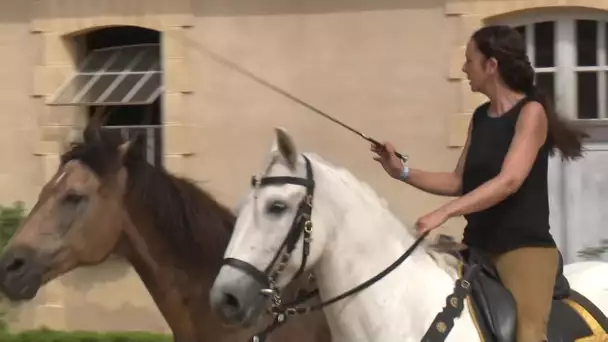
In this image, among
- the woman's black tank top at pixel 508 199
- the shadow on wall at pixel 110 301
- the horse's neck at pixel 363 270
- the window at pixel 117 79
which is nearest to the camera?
the horse's neck at pixel 363 270

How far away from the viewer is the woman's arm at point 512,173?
339cm

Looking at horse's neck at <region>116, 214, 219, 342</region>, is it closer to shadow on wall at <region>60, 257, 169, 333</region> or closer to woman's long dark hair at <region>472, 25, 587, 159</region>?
woman's long dark hair at <region>472, 25, 587, 159</region>

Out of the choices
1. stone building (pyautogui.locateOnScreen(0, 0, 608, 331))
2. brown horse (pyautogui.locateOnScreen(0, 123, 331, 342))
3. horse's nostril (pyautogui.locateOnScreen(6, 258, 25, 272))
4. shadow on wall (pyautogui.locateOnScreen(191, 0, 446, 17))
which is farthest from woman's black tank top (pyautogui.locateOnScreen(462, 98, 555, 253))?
shadow on wall (pyautogui.locateOnScreen(191, 0, 446, 17))

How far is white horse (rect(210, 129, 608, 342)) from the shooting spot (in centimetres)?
321

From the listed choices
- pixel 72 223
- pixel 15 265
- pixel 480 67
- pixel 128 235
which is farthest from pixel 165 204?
pixel 480 67

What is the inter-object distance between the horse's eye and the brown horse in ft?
4.28

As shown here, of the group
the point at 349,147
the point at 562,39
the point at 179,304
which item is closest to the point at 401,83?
the point at 349,147

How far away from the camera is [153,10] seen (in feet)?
26.7

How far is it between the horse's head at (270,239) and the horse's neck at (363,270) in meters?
0.09

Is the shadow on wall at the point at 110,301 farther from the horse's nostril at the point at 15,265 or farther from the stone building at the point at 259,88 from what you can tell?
the horse's nostril at the point at 15,265

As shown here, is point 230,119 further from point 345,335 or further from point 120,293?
point 345,335

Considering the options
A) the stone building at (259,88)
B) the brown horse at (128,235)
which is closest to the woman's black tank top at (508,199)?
the brown horse at (128,235)

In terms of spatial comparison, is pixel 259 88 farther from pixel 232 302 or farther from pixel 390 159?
pixel 232 302

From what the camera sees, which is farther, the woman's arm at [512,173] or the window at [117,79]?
the window at [117,79]
